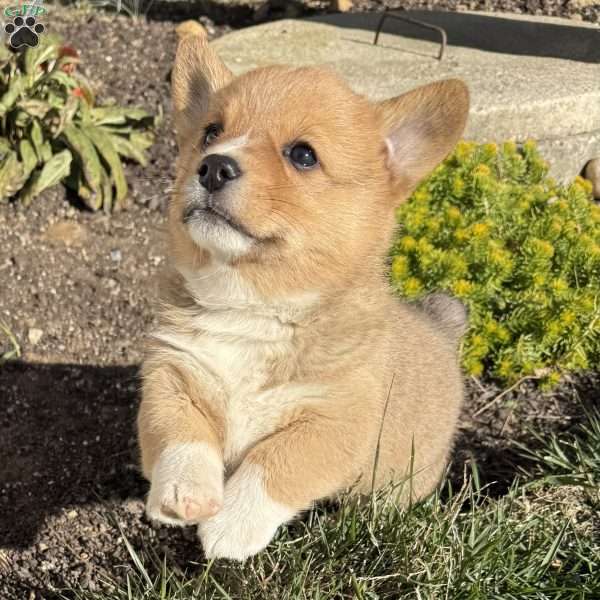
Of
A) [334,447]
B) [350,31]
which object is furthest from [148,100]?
[334,447]

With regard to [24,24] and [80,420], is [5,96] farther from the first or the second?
[80,420]

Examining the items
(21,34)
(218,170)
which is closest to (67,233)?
(21,34)

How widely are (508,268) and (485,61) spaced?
263 centimetres

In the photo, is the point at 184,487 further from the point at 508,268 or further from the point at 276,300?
the point at 508,268

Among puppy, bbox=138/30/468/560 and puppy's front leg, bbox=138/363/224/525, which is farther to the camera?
puppy, bbox=138/30/468/560

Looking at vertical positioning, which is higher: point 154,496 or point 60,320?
point 154,496

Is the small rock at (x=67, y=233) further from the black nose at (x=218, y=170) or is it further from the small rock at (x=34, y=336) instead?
the black nose at (x=218, y=170)

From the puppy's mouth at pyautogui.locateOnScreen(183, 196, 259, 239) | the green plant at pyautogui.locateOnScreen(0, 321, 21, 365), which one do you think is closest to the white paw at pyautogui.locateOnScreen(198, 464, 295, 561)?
the puppy's mouth at pyautogui.locateOnScreen(183, 196, 259, 239)

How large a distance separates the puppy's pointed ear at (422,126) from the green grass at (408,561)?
1316 millimetres

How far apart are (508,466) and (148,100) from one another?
411cm

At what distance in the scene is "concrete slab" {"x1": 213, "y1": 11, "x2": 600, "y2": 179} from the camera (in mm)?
6398

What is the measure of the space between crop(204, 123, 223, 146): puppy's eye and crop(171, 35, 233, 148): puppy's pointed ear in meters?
0.30

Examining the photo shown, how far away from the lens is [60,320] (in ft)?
18.1

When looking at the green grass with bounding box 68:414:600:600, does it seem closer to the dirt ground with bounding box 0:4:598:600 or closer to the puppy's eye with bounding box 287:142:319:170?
the dirt ground with bounding box 0:4:598:600
